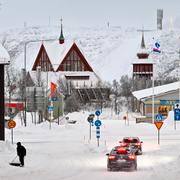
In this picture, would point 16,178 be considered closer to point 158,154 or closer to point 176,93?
point 158,154

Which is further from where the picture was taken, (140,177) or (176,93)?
(176,93)

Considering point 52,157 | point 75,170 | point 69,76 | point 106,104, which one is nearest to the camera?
point 75,170

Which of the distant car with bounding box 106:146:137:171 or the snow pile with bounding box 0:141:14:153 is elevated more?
the distant car with bounding box 106:146:137:171

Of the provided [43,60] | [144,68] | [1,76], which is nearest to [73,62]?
[43,60]

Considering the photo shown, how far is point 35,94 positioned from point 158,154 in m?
26.7

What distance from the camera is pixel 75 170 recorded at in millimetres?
23906

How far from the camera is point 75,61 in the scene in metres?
133

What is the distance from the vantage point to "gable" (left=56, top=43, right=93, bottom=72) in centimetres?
13162

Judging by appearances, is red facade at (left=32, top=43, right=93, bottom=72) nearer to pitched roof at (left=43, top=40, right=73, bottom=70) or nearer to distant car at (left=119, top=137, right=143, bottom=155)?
pitched roof at (left=43, top=40, right=73, bottom=70)

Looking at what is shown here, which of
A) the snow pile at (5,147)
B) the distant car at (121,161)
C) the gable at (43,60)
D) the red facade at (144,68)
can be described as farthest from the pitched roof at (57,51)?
the distant car at (121,161)

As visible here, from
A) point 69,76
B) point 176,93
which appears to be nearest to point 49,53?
point 69,76

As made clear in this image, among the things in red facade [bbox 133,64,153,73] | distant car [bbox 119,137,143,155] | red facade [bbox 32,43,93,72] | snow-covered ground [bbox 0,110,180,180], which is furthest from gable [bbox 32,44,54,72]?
distant car [bbox 119,137,143,155]

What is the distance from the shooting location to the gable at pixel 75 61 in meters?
132

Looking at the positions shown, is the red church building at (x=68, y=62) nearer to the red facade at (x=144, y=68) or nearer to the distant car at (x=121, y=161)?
the red facade at (x=144, y=68)
